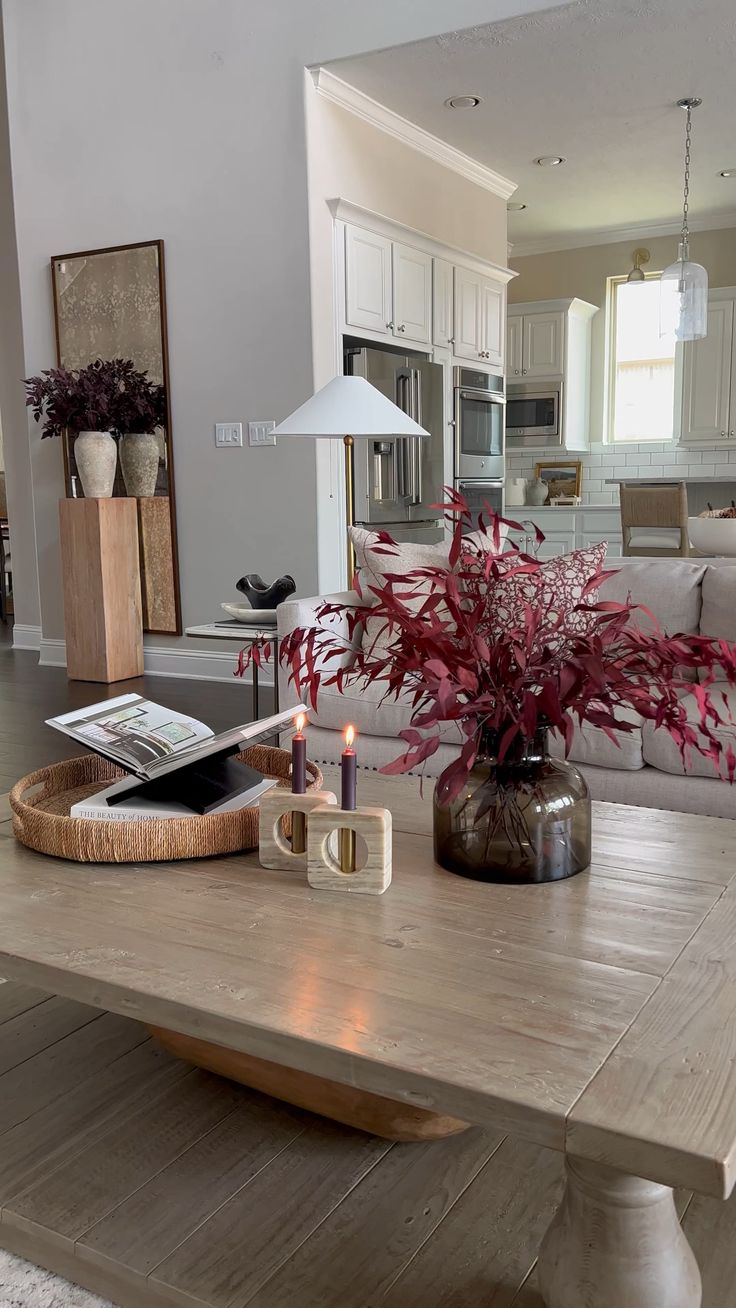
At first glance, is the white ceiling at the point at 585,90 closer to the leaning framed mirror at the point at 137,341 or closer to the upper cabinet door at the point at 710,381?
the upper cabinet door at the point at 710,381

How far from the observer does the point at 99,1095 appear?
153 cm

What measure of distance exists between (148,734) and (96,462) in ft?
12.1

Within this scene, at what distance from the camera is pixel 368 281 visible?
4992 mm

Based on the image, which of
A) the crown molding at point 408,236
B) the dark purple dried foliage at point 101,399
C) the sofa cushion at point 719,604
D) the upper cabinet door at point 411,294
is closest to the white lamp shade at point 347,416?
the sofa cushion at point 719,604

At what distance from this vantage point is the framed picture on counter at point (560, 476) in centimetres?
820

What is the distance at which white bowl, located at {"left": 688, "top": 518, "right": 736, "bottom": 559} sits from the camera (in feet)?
10.5

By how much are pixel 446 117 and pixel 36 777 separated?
4.64 metres

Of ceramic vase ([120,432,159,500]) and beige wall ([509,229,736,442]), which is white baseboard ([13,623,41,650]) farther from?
beige wall ([509,229,736,442])

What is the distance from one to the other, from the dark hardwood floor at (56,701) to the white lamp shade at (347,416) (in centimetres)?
135

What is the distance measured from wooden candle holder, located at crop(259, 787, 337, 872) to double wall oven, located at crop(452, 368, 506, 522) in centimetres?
469

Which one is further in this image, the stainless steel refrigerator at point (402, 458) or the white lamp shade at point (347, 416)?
the stainless steel refrigerator at point (402, 458)

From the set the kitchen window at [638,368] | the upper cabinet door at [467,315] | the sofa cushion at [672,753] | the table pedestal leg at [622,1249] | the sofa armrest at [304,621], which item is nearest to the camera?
the table pedestal leg at [622,1249]

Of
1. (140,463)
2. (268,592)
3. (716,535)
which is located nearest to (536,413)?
(140,463)

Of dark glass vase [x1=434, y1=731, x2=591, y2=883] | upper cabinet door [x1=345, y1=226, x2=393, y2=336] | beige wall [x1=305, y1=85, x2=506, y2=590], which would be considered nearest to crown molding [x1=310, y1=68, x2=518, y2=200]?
beige wall [x1=305, y1=85, x2=506, y2=590]
